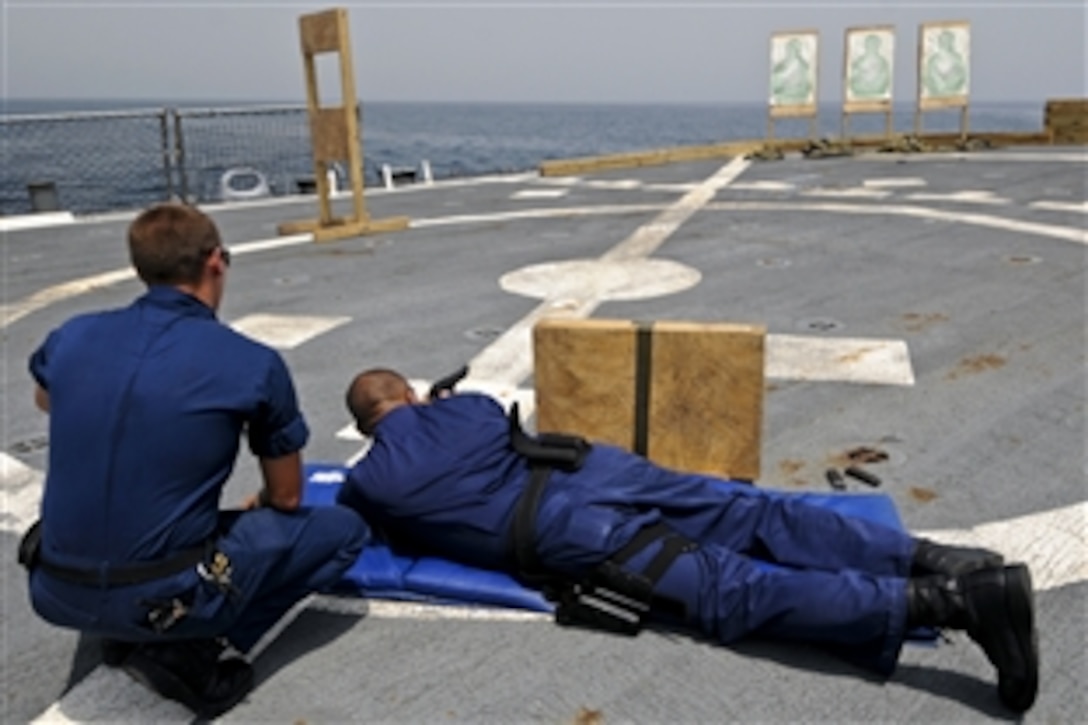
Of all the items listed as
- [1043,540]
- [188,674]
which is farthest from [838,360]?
[188,674]

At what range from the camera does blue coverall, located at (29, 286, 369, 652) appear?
2709mm

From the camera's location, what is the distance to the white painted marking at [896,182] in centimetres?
1468

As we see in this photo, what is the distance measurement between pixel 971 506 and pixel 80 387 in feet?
11.7

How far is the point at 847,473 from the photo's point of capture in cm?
452

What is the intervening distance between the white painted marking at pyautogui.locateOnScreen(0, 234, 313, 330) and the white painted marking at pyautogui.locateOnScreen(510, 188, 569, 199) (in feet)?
16.8

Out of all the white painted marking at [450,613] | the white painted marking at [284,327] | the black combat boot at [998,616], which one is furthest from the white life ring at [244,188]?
the black combat boot at [998,616]

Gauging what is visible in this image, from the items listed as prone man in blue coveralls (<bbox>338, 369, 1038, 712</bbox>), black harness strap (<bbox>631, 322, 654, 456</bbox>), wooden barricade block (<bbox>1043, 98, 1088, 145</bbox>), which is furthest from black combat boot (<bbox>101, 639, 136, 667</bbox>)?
wooden barricade block (<bbox>1043, 98, 1088, 145</bbox>)

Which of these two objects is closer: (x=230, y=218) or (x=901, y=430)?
(x=901, y=430)

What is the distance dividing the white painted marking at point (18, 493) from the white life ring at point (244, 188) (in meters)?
14.3

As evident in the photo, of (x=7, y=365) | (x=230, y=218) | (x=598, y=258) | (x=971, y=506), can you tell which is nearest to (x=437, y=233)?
(x=598, y=258)

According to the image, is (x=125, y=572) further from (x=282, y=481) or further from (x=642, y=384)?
(x=642, y=384)

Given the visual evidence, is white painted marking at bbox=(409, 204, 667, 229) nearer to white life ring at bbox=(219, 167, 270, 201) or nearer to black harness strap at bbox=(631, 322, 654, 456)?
white life ring at bbox=(219, 167, 270, 201)

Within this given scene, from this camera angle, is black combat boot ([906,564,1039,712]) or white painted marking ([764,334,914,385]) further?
white painted marking ([764,334,914,385])

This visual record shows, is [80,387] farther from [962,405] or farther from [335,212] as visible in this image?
[335,212]
